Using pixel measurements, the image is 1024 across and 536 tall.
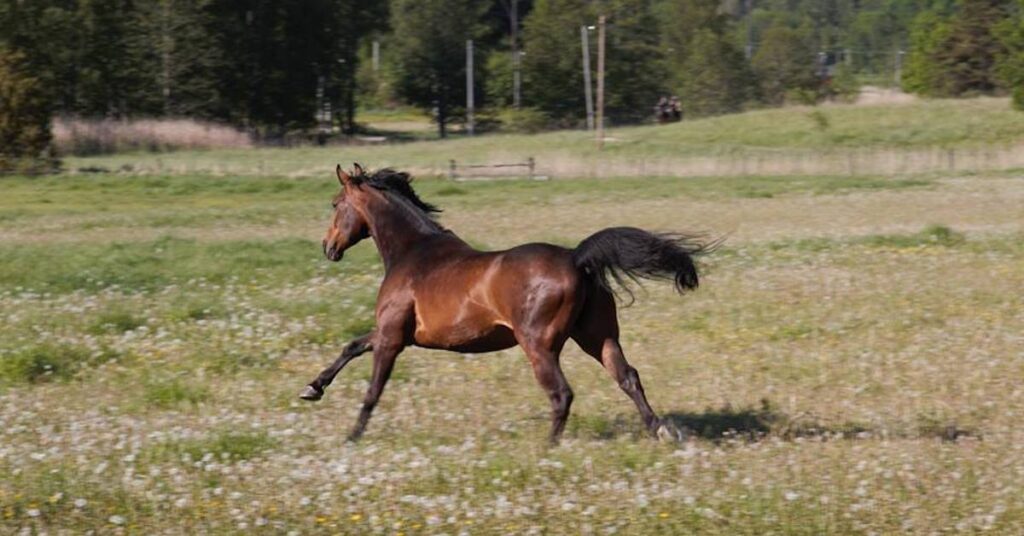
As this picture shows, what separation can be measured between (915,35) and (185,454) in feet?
408

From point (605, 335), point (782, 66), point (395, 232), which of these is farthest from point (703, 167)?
point (782, 66)

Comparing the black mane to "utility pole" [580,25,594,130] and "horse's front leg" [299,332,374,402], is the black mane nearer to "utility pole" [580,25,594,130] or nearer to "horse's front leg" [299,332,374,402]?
"horse's front leg" [299,332,374,402]

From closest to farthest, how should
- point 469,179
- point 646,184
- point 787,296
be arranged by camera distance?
point 787,296 → point 646,184 → point 469,179

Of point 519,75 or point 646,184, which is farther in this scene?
point 519,75

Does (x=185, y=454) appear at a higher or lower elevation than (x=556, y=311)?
lower

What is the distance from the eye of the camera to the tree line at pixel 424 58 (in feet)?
299

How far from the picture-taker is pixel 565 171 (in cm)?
5922

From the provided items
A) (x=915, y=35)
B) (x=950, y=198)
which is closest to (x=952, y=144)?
(x=950, y=198)

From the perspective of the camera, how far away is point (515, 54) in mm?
120312

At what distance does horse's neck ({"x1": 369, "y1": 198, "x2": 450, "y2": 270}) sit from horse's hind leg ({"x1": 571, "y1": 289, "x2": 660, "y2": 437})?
173cm

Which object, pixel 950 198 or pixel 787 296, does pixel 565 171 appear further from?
pixel 787 296

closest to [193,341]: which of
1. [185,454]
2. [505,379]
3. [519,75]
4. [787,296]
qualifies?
[505,379]

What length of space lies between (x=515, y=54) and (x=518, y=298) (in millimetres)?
110122

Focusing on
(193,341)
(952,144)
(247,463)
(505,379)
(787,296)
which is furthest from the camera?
(952,144)
